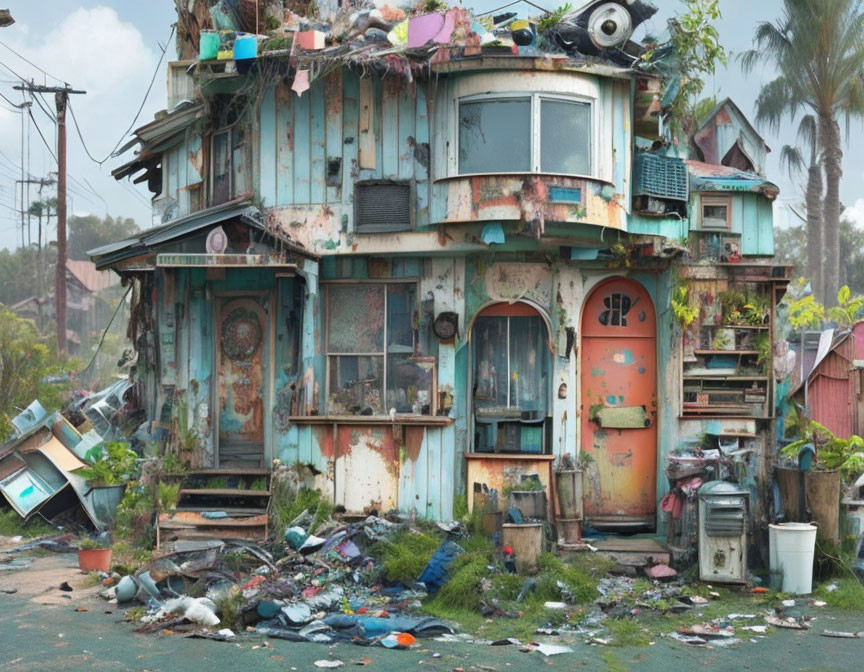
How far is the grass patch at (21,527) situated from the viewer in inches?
540

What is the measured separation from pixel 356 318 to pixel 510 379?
221 cm

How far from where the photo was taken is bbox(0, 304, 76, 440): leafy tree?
65.1 ft

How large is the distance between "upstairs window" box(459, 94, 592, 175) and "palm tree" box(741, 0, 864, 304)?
15.3 meters

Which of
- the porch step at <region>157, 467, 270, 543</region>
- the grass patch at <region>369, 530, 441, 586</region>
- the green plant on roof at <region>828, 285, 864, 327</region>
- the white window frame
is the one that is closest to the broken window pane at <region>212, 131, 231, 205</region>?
the white window frame

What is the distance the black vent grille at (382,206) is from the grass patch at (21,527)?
5880 mm

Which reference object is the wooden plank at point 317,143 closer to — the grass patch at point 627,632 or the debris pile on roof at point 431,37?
the debris pile on roof at point 431,37

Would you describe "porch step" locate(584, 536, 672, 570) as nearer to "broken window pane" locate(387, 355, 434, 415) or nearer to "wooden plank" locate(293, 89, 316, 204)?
"broken window pane" locate(387, 355, 434, 415)

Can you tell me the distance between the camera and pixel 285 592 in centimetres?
1040

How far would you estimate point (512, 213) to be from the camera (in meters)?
12.5

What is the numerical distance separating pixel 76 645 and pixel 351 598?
2.81 meters

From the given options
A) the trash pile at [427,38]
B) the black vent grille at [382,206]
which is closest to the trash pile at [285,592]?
the black vent grille at [382,206]

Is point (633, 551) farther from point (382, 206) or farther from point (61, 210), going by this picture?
point (61, 210)

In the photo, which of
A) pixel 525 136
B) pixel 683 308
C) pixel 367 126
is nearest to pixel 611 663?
pixel 683 308

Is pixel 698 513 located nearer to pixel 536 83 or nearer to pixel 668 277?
pixel 668 277
